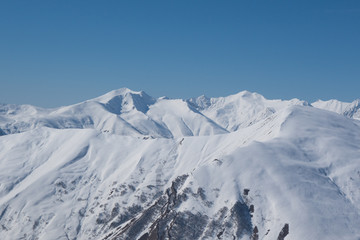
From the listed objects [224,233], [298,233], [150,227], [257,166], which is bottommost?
[150,227]

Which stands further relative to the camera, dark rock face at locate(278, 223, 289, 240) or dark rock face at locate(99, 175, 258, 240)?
dark rock face at locate(99, 175, 258, 240)

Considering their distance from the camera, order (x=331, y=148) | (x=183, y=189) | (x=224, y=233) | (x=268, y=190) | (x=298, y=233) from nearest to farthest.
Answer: (x=298, y=233) → (x=224, y=233) → (x=268, y=190) → (x=183, y=189) → (x=331, y=148)

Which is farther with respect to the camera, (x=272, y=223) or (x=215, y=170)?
(x=215, y=170)

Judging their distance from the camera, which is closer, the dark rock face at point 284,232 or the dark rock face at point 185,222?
the dark rock face at point 284,232

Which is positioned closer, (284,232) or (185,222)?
(284,232)

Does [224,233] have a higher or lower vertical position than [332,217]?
lower

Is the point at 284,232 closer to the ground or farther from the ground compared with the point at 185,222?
farther from the ground

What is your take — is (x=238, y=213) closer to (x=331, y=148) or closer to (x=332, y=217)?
(x=332, y=217)

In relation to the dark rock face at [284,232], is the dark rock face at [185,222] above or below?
below

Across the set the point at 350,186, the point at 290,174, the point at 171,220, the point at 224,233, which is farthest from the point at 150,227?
the point at 350,186

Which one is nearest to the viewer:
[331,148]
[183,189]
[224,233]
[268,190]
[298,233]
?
[298,233]

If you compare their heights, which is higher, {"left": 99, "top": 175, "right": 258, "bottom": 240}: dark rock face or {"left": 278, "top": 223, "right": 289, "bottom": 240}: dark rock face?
{"left": 278, "top": 223, "right": 289, "bottom": 240}: dark rock face
